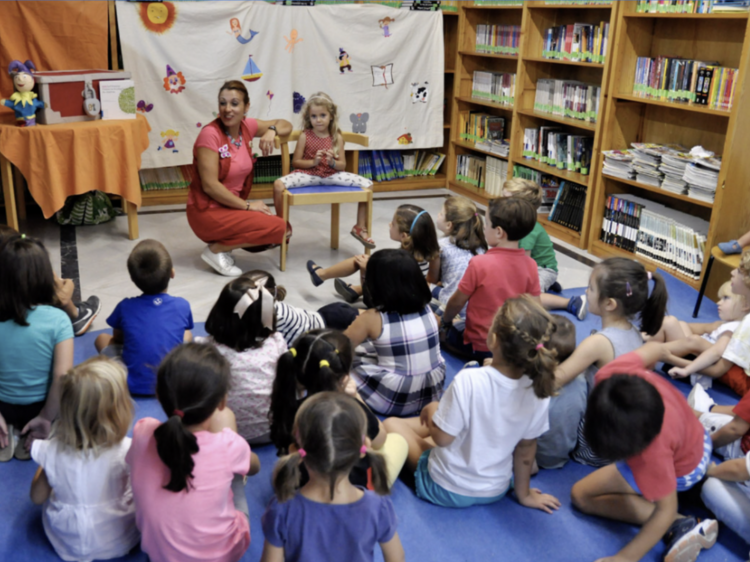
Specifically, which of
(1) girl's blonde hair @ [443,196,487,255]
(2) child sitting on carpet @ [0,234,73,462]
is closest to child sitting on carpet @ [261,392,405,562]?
(2) child sitting on carpet @ [0,234,73,462]

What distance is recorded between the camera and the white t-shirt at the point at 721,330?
8.86 feet

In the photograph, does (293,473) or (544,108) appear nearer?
(293,473)

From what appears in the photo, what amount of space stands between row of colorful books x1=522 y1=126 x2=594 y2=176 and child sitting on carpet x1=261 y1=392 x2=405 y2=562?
3.60 metres

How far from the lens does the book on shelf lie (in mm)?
5293

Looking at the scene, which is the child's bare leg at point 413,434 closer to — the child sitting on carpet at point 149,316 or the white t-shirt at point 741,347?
the child sitting on carpet at point 149,316

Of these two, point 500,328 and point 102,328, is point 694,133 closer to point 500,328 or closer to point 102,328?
point 500,328

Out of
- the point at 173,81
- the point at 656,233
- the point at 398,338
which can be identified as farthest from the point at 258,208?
the point at 656,233

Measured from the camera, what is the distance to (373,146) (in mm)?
5691

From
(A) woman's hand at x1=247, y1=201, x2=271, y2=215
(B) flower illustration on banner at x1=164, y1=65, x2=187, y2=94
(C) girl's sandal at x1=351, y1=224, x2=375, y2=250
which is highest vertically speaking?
(B) flower illustration on banner at x1=164, y1=65, x2=187, y2=94

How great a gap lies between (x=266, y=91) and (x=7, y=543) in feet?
12.9

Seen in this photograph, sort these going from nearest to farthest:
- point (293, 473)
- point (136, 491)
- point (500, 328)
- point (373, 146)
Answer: point (293, 473) → point (136, 491) → point (500, 328) → point (373, 146)

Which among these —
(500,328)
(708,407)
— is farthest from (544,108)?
(500,328)

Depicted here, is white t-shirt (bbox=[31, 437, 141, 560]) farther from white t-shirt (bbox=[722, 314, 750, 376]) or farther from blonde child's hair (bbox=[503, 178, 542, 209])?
blonde child's hair (bbox=[503, 178, 542, 209])


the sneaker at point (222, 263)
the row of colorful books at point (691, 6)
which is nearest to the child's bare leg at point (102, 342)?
the sneaker at point (222, 263)
